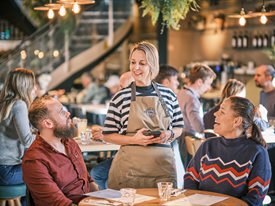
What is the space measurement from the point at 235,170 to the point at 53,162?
1219 millimetres

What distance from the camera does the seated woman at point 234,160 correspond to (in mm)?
4281

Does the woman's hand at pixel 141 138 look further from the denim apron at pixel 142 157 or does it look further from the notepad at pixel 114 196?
the notepad at pixel 114 196

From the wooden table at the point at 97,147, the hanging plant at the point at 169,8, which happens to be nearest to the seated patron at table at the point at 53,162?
the wooden table at the point at 97,147

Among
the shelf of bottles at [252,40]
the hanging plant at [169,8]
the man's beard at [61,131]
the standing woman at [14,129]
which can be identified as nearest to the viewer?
the man's beard at [61,131]

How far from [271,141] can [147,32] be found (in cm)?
1075

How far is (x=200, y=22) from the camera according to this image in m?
15.0

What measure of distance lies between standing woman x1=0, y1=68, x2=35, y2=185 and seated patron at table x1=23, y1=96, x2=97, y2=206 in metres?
1.45

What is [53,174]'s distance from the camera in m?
4.32

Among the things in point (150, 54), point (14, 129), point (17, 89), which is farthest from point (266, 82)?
point (150, 54)

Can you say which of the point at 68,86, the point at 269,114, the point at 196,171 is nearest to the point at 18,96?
the point at 196,171

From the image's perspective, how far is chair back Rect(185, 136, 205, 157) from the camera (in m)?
6.48

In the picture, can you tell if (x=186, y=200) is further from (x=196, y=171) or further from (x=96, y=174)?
(x=96, y=174)

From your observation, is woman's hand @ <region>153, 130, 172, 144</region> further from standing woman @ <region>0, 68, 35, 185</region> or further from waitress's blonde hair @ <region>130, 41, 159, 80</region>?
standing woman @ <region>0, 68, 35, 185</region>

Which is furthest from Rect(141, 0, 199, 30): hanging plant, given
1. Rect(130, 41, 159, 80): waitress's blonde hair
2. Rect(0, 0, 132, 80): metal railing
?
Rect(0, 0, 132, 80): metal railing
